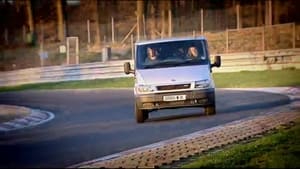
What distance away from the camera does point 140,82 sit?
17.5m

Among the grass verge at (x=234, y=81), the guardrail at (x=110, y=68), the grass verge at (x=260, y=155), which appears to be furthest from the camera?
the guardrail at (x=110, y=68)

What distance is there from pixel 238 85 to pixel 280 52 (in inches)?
237

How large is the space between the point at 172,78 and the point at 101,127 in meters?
2.02

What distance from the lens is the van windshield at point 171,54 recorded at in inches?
711

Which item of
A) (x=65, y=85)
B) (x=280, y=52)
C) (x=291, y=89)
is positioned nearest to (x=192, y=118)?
(x=291, y=89)

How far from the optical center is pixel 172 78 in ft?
57.0

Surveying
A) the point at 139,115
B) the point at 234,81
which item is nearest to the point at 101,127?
the point at 139,115

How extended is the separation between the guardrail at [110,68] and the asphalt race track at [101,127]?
26.6 ft

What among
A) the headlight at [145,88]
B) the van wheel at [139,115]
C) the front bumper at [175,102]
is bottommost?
the van wheel at [139,115]

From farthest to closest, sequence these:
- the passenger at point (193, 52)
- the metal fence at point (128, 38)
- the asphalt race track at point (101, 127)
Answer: the metal fence at point (128, 38)
the passenger at point (193, 52)
the asphalt race track at point (101, 127)

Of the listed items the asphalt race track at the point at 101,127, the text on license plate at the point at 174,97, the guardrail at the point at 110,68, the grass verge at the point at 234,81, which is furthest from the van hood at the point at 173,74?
the guardrail at the point at 110,68

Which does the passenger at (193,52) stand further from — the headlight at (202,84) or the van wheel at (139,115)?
the van wheel at (139,115)

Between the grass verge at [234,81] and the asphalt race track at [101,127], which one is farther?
the grass verge at [234,81]

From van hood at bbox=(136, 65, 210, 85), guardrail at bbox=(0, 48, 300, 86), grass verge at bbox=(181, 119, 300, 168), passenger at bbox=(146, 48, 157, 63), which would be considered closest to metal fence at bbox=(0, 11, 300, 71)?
guardrail at bbox=(0, 48, 300, 86)
